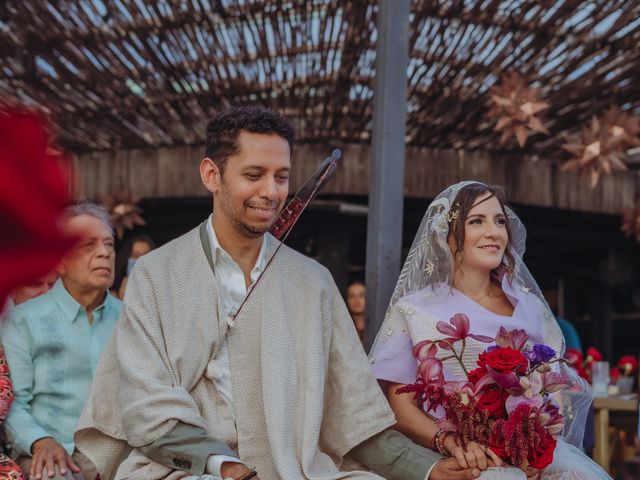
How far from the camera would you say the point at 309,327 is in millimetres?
2627

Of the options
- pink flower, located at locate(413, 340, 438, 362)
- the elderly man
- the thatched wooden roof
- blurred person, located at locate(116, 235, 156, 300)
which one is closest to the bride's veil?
pink flower, located at locate(413, 340, 438, 362)

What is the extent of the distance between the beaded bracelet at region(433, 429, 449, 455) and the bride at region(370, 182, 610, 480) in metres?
0.23

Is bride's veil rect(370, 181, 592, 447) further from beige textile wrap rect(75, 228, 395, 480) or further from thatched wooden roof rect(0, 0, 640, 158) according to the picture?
thatched wooden roof rect(0, 0, 640, 158)

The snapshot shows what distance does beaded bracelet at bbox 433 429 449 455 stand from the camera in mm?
2615

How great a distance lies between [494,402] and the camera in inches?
98.0

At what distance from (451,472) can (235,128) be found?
113cm

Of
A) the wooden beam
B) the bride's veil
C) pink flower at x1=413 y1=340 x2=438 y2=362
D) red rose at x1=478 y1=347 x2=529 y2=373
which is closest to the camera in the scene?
red rose at x1=478 y1=347 x2=529 y2=373

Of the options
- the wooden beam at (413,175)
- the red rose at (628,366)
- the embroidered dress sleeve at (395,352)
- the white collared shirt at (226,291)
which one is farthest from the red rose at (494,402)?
the wooden beam at (413,175)

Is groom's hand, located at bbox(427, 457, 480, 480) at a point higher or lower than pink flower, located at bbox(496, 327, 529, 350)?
lower

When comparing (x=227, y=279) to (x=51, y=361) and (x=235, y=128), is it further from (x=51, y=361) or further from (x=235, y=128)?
(x=51, y=361)

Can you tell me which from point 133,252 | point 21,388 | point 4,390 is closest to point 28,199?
point 4,390

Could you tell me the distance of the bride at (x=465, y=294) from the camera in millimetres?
3074

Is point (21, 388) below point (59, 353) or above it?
below

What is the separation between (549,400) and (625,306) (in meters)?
8.73
